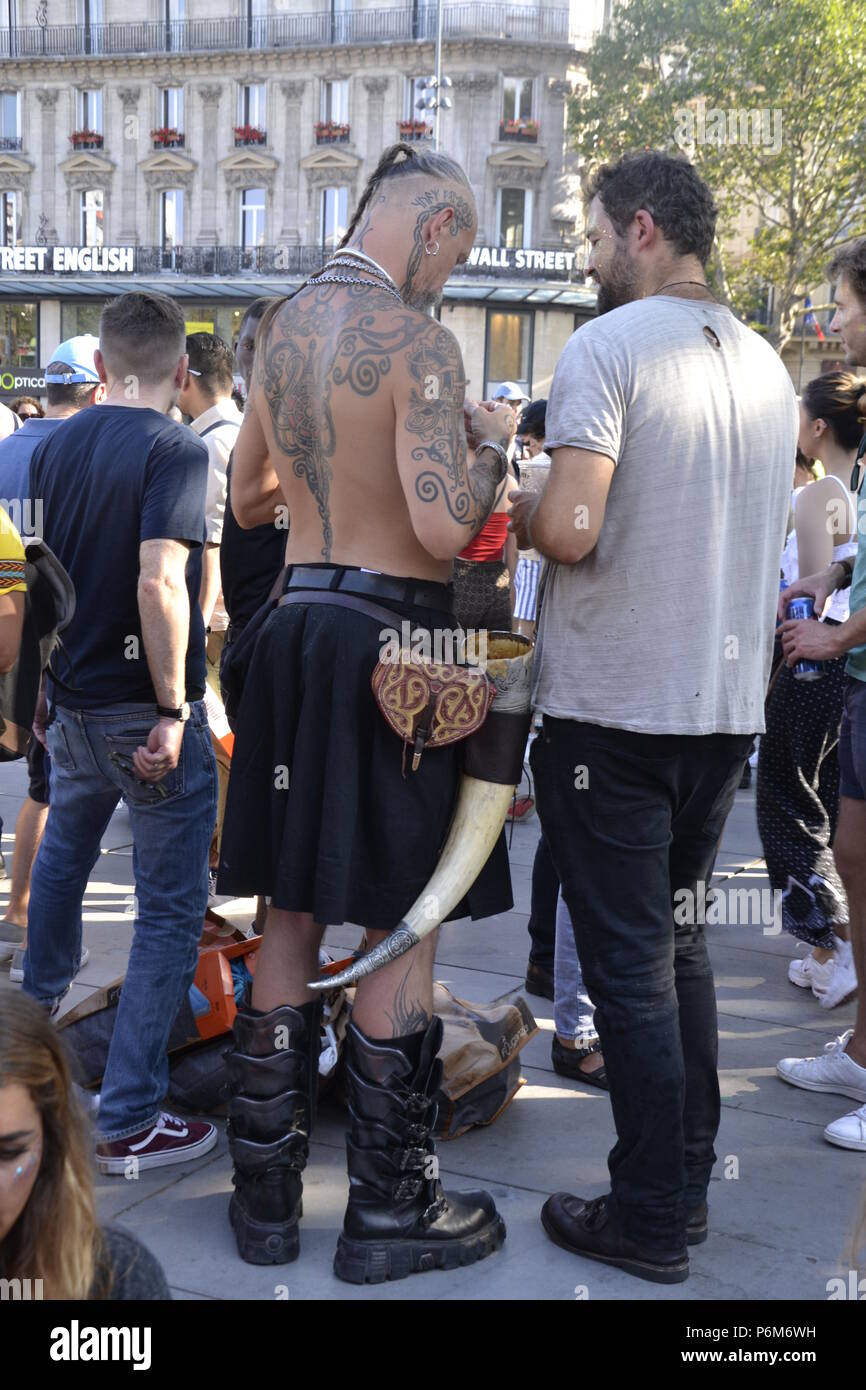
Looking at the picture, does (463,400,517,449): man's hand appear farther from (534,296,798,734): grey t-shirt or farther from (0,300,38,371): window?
(0,300,38,371): window

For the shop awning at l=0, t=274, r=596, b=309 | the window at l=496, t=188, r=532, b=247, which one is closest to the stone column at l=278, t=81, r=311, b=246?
the shop awning at l=0, t=274, r=596, b=309

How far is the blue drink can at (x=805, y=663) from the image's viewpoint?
13.6 feet

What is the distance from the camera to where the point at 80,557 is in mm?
3443

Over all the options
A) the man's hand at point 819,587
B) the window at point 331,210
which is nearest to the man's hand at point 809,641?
the man's hand at point 819,587

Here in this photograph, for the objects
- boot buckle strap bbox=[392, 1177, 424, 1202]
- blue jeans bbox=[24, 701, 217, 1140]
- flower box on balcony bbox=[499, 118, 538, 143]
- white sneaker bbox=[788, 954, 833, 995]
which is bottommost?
white sneaker bbox=[788, 954, 833, 995]

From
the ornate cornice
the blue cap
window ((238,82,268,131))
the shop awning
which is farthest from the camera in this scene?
window ((238,82,268,131))

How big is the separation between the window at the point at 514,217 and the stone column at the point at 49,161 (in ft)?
45.7

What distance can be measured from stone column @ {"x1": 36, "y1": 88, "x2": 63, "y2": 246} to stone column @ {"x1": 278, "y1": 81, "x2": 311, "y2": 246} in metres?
Answer: 7.47

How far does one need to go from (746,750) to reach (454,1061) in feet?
3.71

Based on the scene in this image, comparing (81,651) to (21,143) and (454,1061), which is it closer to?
(454,1061)

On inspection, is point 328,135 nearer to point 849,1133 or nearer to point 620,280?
point 620,280

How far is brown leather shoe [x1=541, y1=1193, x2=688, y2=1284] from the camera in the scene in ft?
9.21

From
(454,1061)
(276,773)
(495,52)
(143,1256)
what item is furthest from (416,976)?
(495,52)
